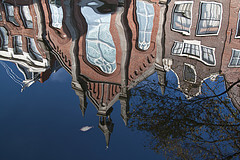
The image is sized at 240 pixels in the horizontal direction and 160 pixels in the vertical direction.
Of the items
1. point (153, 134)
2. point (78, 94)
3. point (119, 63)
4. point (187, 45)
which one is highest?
point (187, 45)

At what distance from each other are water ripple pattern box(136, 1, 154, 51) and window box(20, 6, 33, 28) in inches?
354

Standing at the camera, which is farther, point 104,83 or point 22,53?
point 22,53

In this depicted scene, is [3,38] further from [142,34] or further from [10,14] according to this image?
[142,34]

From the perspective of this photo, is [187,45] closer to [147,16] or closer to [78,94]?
[147,16]

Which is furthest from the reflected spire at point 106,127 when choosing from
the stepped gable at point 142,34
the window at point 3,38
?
the window at point 3,38

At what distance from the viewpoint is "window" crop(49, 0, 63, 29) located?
14775 mm

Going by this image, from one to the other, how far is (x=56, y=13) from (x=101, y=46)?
217 inches

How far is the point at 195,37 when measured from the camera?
1285 centimetres

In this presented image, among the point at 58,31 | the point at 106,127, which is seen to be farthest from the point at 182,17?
the point at 106,127

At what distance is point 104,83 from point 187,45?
20.4 feet

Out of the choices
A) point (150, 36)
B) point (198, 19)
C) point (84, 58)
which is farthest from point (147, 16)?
point (84, 58)

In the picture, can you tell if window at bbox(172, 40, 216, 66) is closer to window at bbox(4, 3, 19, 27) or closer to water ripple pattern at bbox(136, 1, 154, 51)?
water ripple pattern at bbox(136, 1, 154, 51)

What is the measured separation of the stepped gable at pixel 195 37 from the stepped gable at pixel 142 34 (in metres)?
0.98

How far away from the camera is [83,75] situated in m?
13.0
